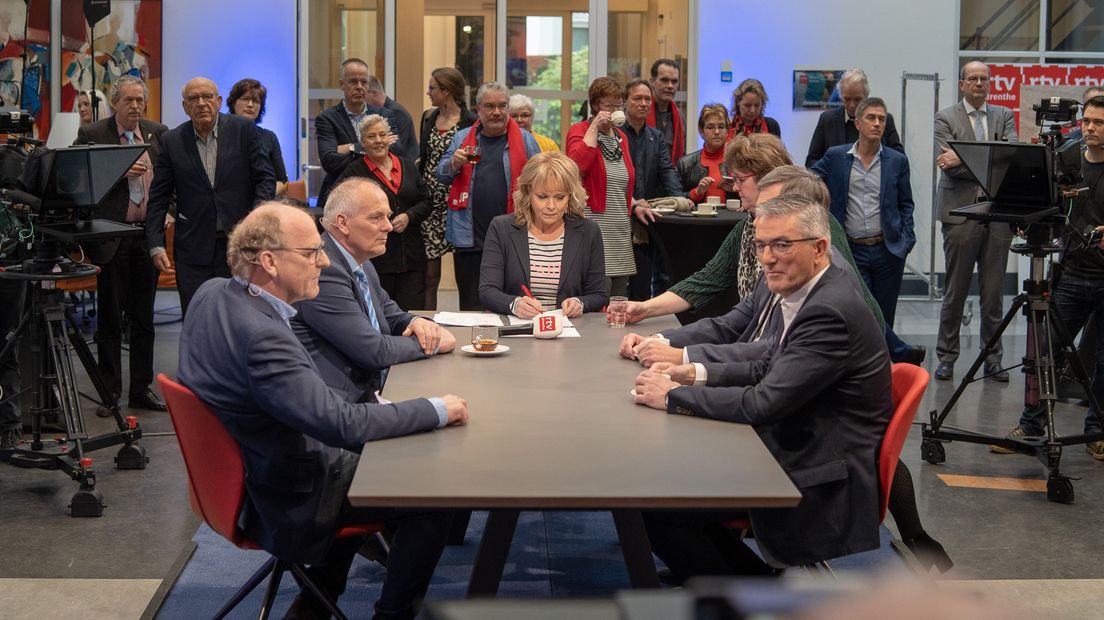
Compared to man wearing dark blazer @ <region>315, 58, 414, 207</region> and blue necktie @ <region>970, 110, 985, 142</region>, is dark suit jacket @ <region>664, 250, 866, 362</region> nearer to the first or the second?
man wearing dark blazer @ <region>315, 58, 414, 207</region>

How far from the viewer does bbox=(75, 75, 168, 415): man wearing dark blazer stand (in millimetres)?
6152

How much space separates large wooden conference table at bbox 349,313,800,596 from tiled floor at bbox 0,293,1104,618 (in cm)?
127

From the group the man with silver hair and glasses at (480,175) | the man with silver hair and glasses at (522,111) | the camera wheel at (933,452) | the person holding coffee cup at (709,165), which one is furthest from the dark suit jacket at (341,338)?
the person holding coffee cup at (709,165)

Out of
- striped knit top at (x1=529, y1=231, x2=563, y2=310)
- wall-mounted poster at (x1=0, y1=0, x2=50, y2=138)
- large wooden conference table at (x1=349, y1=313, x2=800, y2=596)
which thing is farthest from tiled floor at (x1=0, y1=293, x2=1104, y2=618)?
wall-mounted poster at (x1=0, y1=0, x2=50, y2=138)

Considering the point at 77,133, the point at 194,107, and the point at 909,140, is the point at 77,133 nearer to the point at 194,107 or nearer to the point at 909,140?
the point at 194,107

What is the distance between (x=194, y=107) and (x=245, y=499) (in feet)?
11.7

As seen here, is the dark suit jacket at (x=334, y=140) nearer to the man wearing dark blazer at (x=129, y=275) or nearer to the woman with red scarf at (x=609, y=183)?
the man wearing dark blazer at (x=129, y=275)

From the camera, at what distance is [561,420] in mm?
3049

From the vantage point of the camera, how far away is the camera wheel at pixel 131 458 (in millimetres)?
5227

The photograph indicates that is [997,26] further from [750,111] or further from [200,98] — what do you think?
[200,98]

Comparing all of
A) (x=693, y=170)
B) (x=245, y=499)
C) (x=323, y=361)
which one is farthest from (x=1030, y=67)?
(x=245, y=499)

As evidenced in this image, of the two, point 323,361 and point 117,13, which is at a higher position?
point 117,13

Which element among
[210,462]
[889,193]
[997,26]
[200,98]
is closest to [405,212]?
[200,98]

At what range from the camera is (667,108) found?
25.8 feet
